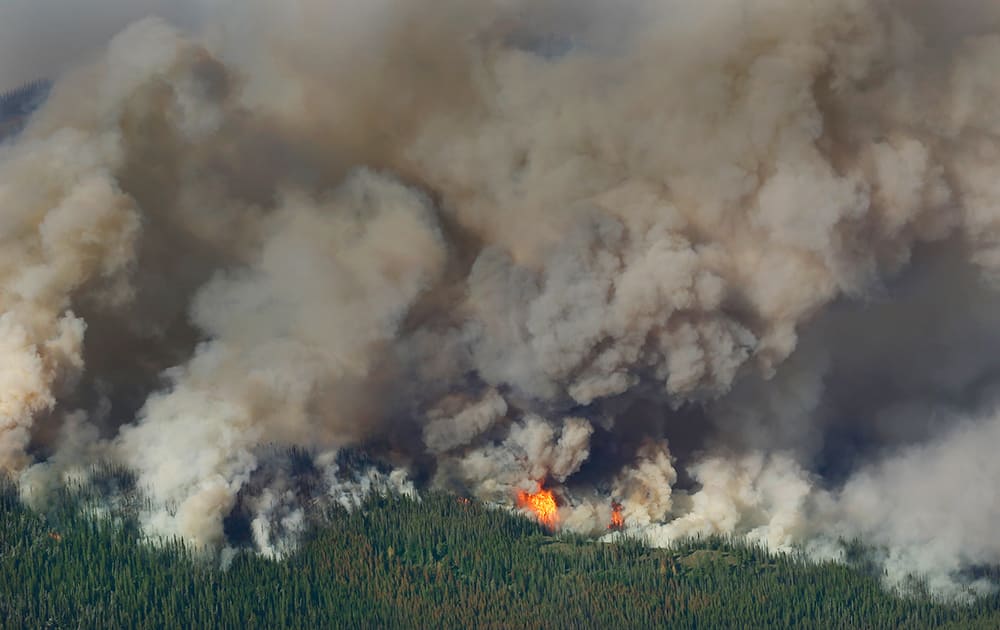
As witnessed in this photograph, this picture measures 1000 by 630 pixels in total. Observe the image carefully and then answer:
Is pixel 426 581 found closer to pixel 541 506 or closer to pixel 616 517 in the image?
pixel 541 506

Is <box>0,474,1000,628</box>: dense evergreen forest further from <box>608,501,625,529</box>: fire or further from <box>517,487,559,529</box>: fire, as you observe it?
<box>608,501,625,529</box>: fire

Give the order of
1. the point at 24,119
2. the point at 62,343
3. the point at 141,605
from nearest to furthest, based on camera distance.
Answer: the point at 141,605
the point at 62,343
the point at 24,119

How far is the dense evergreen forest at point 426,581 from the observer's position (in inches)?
4599

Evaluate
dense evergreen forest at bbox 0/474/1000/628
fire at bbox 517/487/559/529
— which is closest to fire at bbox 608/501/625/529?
fire at bbox 517/487/559/529

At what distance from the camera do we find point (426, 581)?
12219cm

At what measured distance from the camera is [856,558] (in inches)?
5017

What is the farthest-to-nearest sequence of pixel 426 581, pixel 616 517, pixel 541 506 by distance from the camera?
pixel 616 517 → pixel 541 506 → pixel 426 581

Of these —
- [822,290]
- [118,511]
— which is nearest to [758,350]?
[822,290]

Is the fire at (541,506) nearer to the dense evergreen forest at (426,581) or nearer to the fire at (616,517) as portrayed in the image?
the dense evergreen forest at (426,581)

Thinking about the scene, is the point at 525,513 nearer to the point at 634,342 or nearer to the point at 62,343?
the point at 634,342

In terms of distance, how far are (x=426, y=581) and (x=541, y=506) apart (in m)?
9.33

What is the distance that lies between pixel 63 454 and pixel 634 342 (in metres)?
25.7

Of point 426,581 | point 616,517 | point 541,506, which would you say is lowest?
point 426,581

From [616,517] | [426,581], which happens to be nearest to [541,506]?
[616,517]
